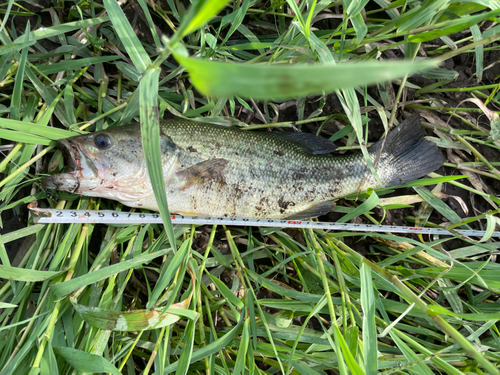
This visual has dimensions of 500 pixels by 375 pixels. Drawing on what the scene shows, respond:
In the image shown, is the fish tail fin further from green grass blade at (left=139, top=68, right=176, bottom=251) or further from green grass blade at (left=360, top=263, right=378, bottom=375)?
green grass blade at (left=139, top=68, right=176, bottom=251)

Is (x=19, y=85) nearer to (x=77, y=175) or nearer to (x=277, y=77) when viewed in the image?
(x=77, y=175)

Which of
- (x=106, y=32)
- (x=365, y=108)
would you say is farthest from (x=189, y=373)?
(x=106, y=32)

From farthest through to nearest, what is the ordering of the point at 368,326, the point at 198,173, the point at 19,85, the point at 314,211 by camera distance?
the point at 314,211 < the point at 198,173 < the point at 19,85 < the point at 368,326

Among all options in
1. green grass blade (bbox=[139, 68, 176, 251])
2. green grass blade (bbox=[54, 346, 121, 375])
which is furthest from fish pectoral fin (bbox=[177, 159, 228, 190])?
green grass blade (bbox=[54, 346, 121, 375])

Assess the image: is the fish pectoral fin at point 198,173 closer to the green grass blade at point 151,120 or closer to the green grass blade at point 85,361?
the green grass blade at point 151,120

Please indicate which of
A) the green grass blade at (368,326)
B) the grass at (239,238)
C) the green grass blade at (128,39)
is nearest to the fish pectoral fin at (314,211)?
the grass at (239,238)

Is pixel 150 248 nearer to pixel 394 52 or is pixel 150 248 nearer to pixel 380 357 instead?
pixel 380 357

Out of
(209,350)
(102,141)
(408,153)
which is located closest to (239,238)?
(209,350)
